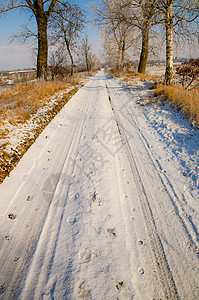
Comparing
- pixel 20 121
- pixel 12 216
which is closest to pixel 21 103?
pixel 20 121

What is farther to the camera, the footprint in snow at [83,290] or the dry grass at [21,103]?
the dry grass at [21,103]

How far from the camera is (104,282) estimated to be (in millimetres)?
1212

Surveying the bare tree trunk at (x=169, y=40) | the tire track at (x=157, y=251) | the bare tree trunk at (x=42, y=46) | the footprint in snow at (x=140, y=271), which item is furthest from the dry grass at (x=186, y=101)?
the bare tree trunk at (x=42, y=46)

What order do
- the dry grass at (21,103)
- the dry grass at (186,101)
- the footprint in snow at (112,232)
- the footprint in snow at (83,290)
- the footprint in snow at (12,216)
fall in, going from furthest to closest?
the dry grass at (21,103), the dry grass at (186,101), the footprint in snow at (12,216), the footprint in snow at (112,232), the footprint in snow at (83,290)

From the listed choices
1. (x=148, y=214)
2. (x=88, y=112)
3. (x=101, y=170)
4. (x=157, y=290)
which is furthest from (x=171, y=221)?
(x=88, y=112)

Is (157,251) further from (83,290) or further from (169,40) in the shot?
(169,40)

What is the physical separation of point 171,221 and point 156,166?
1.07 m

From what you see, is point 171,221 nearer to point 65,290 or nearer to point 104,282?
point 104,282

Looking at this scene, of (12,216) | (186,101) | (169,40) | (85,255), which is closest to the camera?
(85,255)

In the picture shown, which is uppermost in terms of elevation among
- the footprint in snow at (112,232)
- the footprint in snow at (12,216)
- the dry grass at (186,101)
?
the dry grass at (186,101)

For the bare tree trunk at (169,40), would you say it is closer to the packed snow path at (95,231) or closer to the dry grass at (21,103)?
the packed snow path at (95,231)

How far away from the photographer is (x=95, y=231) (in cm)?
160

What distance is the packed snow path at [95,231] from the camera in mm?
1208

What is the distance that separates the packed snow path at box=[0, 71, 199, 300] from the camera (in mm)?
1208
